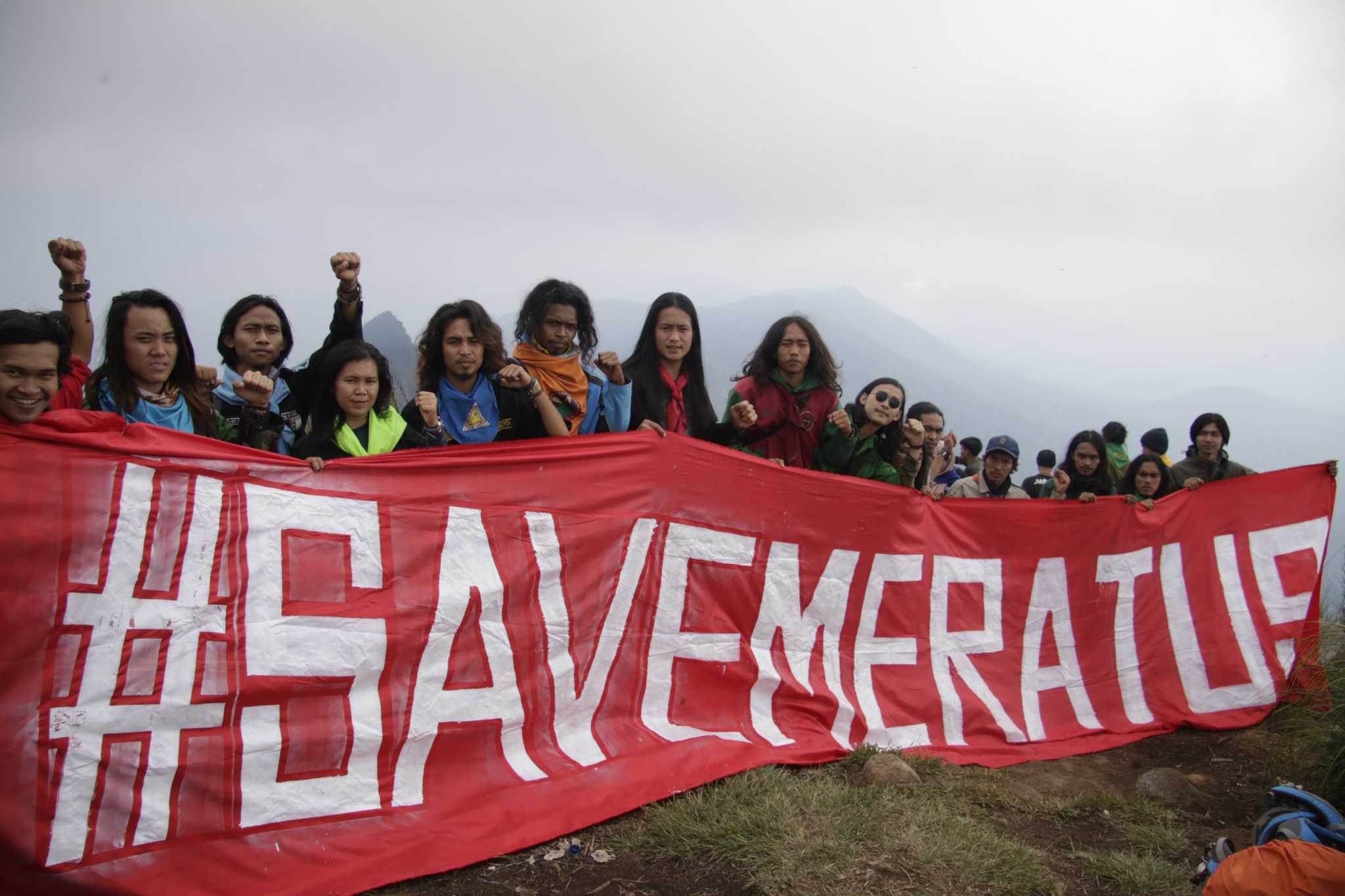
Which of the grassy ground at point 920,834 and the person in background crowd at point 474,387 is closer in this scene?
the grassy ground at point 920,834

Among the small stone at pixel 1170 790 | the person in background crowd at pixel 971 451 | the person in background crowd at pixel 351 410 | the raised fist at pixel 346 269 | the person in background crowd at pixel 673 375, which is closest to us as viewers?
the person in background crowd at pixel 351 410

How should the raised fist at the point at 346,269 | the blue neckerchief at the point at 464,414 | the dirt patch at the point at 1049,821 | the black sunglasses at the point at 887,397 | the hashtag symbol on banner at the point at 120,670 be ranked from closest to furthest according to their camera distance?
the hashtag symbol on banner at the point at 120,670
the dirt patch at the point at 1049,821
the raised fist at the point at 346,269
the blue neckerchief at the point at 464,414
the black sunglasses at the point at 887,397

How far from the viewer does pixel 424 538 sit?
3.70m

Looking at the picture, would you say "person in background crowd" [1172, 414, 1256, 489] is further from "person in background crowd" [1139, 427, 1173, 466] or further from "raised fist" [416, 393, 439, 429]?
"raised fist" [416, 393, 439, 429]

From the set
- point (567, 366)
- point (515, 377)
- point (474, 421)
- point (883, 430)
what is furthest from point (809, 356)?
point (474, 421)

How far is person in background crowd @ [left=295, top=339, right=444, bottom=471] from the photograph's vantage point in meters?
3.72

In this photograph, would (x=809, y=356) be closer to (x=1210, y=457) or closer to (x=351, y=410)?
(x=351, y=410)

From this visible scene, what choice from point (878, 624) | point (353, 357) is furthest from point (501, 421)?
point (878, 624)

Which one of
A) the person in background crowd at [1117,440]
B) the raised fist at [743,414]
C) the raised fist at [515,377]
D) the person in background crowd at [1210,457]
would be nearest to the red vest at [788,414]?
the raised fist at [743,414]

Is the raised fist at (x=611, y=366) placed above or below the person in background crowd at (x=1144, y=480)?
above

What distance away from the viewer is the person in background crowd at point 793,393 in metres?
4.91

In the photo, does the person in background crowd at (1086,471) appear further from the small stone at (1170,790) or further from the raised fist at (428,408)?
the raised fist at (428,408)

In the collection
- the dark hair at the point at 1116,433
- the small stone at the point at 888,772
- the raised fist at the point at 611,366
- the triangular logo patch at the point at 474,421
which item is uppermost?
the dark hair at the point at 1116,433

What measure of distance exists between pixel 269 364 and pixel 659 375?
1.85 meters
